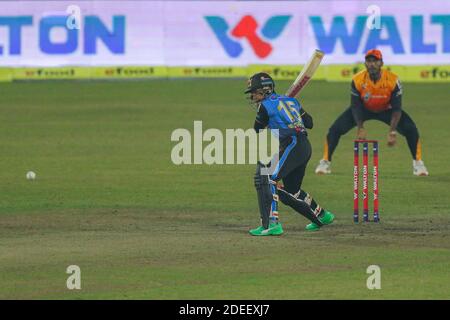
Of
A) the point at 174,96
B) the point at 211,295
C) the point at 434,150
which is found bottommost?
the point at 211,295

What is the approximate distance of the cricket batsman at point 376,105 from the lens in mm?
19734

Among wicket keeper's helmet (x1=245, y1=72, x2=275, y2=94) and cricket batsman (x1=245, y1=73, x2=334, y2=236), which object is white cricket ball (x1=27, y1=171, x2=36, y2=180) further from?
wicket keeper's helmet (x1=245, y1=72, x2=275, y2=94)

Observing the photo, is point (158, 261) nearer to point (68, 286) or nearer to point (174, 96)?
point (68, 286)

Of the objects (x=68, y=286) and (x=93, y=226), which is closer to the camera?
(x=68, y=286)

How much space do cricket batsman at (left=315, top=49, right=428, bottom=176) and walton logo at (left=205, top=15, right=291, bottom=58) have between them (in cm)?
1925

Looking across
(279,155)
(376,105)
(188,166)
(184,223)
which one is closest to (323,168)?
(376,105)

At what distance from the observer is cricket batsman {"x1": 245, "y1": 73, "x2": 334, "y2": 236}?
14438mm

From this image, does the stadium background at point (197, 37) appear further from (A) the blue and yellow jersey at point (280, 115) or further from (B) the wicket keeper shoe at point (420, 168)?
(A) the blue and yellow jersey at point (280, 115)

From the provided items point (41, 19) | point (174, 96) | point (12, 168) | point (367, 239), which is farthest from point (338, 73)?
point (367, 239)

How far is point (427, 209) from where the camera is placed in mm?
16734

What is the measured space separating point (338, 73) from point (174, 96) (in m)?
6.54

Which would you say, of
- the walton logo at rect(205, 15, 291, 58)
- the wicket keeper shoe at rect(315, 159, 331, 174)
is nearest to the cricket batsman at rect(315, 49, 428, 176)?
the wicket keeper shoe at rect(315, 159, 331, 174)

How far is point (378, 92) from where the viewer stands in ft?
65.3

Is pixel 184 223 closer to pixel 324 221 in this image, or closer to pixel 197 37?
pixel 324 221
